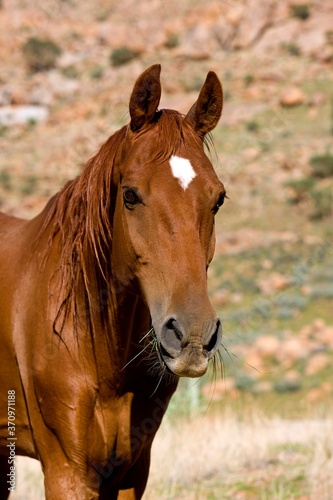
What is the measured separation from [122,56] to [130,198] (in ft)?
136

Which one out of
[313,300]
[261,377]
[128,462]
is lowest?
[128,462]

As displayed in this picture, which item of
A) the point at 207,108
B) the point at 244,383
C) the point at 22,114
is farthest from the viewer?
the point at 22,114

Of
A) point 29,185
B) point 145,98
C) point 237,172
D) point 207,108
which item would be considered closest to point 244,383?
point 207,108

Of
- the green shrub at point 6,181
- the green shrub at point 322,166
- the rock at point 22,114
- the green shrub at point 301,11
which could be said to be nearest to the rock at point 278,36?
the green shrub at point 301,11

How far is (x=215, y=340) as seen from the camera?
8.70 ft

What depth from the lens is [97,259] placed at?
3271 mm

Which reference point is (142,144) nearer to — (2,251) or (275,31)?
(2,251)

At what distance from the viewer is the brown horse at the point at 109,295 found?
2.85 m

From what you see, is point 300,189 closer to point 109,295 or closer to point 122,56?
point 122,56

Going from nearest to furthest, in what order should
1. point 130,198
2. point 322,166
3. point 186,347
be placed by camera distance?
point 186,347 < point 130,198 < point 322,166

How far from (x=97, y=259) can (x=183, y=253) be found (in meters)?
0.62

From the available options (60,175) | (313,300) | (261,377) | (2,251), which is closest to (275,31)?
(60,175)

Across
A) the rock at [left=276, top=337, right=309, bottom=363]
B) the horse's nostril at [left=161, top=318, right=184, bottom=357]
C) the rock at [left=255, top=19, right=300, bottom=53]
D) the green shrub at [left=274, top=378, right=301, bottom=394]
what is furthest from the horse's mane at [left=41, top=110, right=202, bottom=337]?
the rock at [left=255, top=19, right=300, bottom=53]

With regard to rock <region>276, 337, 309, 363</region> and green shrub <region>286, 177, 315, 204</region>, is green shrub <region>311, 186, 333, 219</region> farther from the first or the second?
rock <region>276, 337, 309, 363</region>
